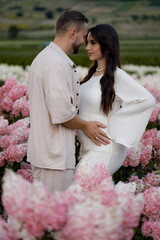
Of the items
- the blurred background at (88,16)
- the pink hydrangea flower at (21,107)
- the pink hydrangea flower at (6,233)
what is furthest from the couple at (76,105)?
the blurred background at (88,16)

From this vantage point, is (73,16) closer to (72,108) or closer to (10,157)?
(72,108)

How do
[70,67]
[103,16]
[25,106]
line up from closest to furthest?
[70,67] → [25,106] → [103,16]

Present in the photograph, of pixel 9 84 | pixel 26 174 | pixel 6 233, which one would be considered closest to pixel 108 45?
pixel 26 174

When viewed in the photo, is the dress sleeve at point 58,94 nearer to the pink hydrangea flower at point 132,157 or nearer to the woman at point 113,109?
the woman at point 113,109

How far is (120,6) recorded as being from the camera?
11844cm

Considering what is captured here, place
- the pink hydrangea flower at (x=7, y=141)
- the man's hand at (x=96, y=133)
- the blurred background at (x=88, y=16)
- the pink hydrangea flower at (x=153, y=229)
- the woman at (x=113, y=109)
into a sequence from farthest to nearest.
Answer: the blurred background at (x=88, y=16)
the pink hydrangea flower at (x=7, y=141)
the woman at (x=113, y=109)
the man's hand at (x=96, y=133)
the pink hydrangea flower at (x=153, y=229)

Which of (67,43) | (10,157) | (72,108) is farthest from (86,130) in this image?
(10,157)

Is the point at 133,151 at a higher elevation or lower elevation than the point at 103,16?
higher

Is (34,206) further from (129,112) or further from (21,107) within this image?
(21,107)

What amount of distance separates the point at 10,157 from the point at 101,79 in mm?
1170

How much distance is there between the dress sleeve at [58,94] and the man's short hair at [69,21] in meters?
0.35

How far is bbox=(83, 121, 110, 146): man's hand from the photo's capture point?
3.39 metres

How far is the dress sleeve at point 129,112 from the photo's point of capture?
12.2ft

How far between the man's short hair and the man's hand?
0.73 metres
